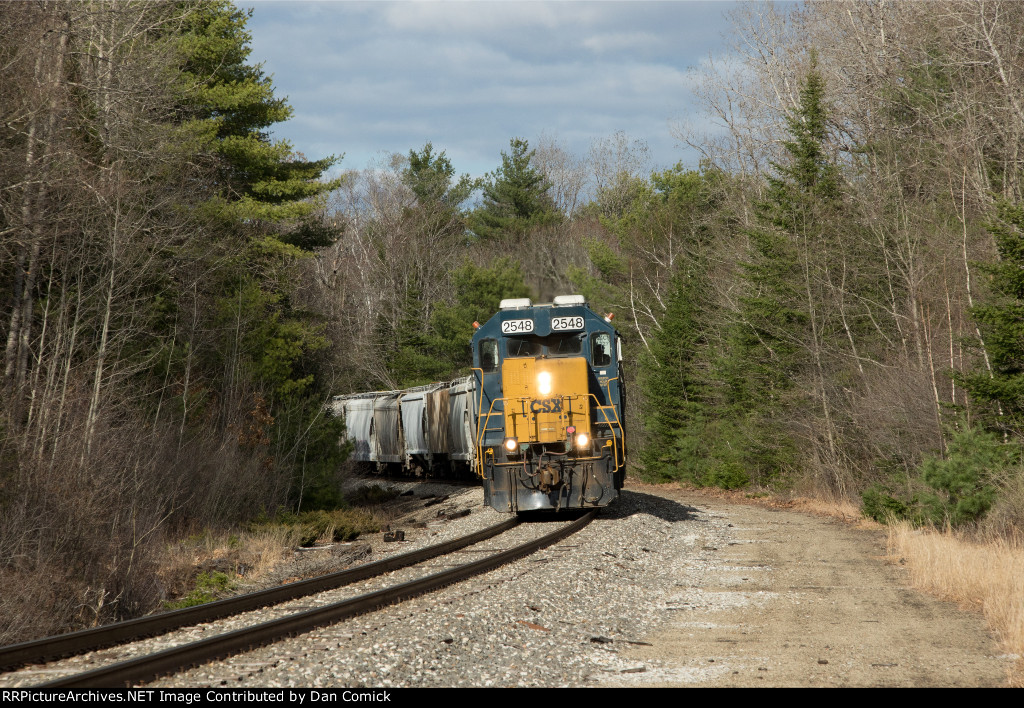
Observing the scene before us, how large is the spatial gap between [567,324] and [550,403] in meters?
1.71

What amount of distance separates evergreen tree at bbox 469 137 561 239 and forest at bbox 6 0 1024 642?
16.0 m

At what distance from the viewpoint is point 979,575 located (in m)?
9.90

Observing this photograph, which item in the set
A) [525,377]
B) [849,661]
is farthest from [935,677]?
[525,377]

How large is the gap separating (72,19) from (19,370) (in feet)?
18.1

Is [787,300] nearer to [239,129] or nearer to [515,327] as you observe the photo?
[515,327]

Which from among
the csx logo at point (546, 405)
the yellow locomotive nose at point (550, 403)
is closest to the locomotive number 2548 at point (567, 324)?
the yellow locomotive nose at point (550, 403)

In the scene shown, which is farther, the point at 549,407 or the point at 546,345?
the point at 546,345

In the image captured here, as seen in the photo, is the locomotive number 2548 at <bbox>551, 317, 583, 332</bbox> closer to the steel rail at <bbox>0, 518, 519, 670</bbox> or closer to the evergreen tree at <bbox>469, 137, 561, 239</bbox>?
the steel rail at <bbox>0, 518, 519, 670</bbox>

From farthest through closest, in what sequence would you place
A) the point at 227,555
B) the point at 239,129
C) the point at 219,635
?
the point at 239,129
the point at 227,555
the point at 219,635

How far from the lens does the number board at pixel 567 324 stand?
55.8 ft

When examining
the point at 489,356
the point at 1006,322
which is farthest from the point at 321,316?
the point at 1006,322

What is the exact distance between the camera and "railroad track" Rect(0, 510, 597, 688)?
6488mm

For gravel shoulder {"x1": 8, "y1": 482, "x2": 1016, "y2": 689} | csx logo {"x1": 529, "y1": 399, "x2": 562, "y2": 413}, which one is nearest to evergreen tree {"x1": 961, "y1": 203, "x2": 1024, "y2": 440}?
gravel shoulder {"x1": 8, "y1": 482, "x2": 1016, "y2": 689}

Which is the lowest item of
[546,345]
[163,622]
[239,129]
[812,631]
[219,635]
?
[812,631]
